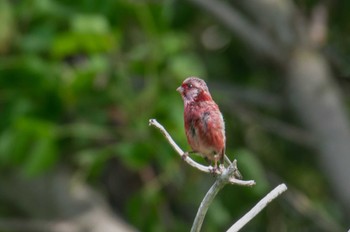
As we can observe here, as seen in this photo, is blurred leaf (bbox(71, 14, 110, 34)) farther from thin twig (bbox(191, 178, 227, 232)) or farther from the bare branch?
thin twig (bbox(191, 178, 227, 232))

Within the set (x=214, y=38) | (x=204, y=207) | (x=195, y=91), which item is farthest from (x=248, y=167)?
(x=204, y=207)

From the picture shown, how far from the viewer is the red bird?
9.57ft

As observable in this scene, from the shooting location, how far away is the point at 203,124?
2.90 m

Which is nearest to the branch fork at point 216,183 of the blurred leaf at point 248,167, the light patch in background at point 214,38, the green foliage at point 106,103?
the green foliage at point 106,103

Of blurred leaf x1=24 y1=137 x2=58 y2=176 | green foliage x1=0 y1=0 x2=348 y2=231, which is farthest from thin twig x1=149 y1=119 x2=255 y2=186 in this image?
blurred leaf x1=24 y1=137 x2=58 y2=176

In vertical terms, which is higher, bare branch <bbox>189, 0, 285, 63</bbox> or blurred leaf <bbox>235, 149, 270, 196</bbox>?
bare branch <bbox>189, 0, 285, 63</bbox>

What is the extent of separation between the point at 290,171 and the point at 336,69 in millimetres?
950

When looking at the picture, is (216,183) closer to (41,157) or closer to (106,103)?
(41,157)

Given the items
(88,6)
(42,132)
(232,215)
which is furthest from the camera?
(232,215)

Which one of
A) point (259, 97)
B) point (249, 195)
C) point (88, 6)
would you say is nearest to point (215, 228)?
point (249, 195)

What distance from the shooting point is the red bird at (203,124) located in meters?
2.92

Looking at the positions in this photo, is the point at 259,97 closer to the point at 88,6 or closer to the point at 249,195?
the point at 249,195

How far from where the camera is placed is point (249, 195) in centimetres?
771

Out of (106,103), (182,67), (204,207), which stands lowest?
(204,207)
